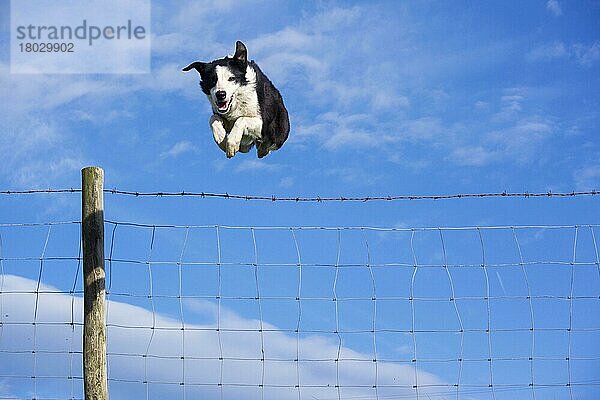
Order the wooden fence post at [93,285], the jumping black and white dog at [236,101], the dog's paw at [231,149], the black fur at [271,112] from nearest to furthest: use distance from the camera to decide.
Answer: the wooden fence post at [93,285], the dog's paw at [231,149], the jumping black and white dog at [236,101], the black fur at [271,112]

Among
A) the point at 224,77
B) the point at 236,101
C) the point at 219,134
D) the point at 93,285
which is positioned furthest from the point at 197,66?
the point at 93,285

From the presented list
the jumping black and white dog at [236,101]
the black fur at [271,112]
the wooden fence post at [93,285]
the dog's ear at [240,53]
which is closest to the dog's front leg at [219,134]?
the jumping black and white dog at [236,101]

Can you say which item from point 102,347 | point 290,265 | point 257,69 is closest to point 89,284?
point 102,347

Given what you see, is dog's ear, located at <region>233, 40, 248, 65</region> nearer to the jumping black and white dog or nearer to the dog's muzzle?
the jumping black and white dog

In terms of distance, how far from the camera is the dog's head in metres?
4.54

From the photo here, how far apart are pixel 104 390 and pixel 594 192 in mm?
3806

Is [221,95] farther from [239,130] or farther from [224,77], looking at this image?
[239,130]

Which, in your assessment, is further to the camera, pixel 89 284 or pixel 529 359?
pixel 529 359

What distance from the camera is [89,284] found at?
4.14 m

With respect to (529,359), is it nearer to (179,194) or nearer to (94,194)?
(179,194)

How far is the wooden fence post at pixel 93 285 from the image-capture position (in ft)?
13.2

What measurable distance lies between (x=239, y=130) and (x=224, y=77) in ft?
1.26

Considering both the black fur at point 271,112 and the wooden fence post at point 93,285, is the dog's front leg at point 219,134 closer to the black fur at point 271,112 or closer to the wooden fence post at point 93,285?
the black fur at point 271,112

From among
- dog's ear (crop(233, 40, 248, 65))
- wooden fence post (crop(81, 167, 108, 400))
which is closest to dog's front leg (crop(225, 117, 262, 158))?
dog's ear (crop(233, 40, 248, 65))
